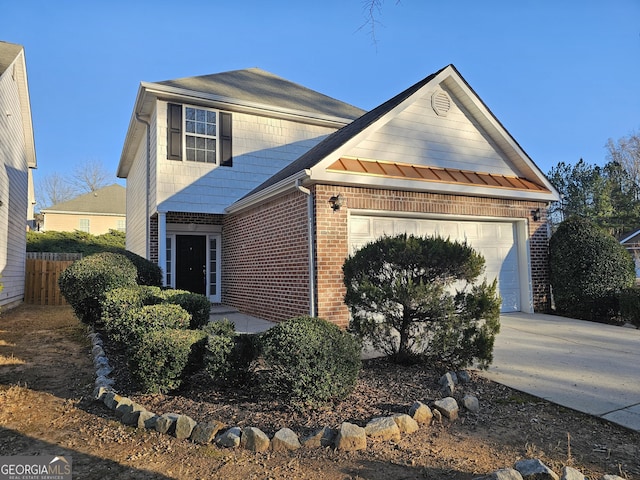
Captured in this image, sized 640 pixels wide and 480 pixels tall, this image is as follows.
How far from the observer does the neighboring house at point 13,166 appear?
10703 millimetres

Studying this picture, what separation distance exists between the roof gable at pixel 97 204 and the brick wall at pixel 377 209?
27.1 metres

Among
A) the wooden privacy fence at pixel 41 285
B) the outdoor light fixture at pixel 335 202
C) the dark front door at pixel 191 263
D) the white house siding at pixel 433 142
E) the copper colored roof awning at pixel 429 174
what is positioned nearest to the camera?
the outdoor light fixture at pixel 335 202

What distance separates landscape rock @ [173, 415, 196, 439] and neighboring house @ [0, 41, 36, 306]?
10092mm

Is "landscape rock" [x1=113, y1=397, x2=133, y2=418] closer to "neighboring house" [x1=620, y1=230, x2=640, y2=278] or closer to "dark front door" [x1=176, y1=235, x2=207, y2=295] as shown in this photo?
"dark front door" [x1=176, y1=235, x2=207, y2=295]

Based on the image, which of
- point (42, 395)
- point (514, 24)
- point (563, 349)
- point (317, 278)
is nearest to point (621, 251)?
point (563, 349)

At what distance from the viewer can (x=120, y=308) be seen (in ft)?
18.4

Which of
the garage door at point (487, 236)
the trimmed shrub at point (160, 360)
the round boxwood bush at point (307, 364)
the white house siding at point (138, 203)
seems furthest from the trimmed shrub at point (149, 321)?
the white house siding at point (138, 203)

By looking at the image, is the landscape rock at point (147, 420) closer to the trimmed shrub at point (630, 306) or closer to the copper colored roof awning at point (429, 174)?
the copper colored roof awning at point (429, 174)

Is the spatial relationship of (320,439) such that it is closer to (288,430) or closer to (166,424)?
(288,430)

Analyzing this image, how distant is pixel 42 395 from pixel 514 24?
7793 millimetres

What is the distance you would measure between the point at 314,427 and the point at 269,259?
597 cm

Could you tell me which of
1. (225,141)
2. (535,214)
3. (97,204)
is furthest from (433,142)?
(97,204)

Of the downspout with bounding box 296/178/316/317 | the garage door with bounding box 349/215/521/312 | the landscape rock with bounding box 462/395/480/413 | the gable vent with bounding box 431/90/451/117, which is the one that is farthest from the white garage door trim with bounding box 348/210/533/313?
the landscape rock with bounding box 462/395/480/413

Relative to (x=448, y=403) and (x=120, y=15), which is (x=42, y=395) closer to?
(x=448, y=403)
